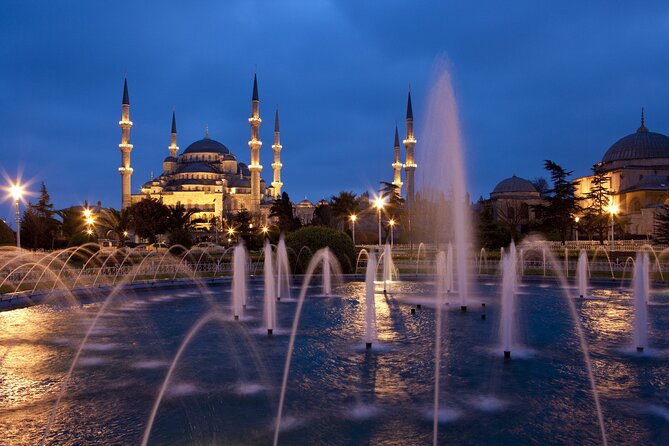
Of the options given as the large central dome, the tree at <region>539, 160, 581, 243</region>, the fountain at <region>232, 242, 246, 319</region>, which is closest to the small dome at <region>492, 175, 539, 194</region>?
the large central dome

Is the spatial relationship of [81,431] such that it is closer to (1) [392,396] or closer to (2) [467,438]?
(1) [392,396]

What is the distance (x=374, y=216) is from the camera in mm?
58219

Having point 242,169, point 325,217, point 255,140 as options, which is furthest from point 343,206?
point 242,169

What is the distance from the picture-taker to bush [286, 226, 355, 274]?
19.7 meters

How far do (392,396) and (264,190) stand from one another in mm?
79173

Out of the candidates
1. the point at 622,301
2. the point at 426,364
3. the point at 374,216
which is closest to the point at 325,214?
the point at 374,216

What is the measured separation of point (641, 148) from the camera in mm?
51062

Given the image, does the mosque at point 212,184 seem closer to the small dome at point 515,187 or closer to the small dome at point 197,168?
the small dome at point 197,168

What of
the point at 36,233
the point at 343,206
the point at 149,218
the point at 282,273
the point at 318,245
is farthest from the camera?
the point at 343,206

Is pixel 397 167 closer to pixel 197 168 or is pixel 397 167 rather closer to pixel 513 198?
pixel 513 198

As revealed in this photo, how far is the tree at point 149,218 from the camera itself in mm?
36875

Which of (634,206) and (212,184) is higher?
(212,184)

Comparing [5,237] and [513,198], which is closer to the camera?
[5,237]

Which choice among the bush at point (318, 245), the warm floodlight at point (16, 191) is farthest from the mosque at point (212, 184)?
the warm floodlight at point (16, 191)
